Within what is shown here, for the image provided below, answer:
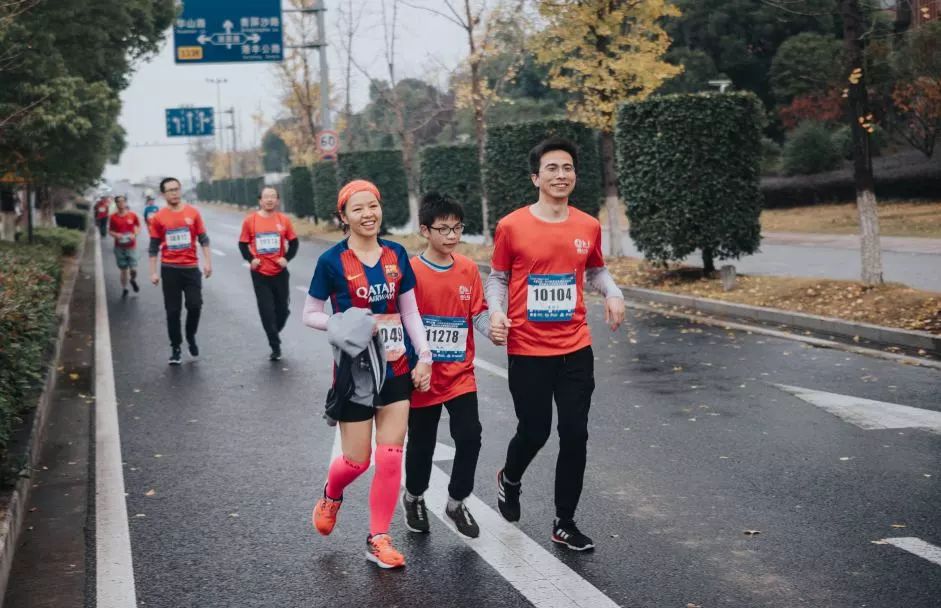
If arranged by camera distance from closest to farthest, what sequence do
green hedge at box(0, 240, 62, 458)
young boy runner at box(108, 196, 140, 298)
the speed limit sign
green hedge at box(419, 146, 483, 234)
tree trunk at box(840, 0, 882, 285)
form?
green hedge at box(0, 240, 62, 458) < tree trunk at box(840, 0, 882, 285) < young boy runner at box(108, 196, 140, 298) < green hedge at box(419, 146, 483, 234) < the speed limit sign

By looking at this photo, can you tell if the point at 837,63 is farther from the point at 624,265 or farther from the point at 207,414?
the point at 207,414

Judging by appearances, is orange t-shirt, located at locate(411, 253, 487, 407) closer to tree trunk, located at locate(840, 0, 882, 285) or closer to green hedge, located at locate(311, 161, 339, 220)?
tree trunk, located at locate(840, 0, 882, 285)

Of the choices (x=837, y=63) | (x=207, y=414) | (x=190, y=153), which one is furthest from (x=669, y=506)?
(x=190, y=153)

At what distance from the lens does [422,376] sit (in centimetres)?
501

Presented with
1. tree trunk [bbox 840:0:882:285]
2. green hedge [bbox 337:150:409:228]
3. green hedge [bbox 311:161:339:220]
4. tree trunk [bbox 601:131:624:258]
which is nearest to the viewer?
tree trunk [bbox 840:0:882:285]

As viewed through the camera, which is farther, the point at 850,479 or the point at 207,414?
the point at 207,414

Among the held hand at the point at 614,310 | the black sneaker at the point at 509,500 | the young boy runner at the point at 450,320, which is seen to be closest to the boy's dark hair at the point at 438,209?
the young boy runner at the point at 450,320

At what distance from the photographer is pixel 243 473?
7012 mm

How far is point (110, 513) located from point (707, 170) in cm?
1185

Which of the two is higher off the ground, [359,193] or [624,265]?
[359,193]

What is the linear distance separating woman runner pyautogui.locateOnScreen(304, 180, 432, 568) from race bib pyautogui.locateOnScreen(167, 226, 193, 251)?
6.99 m

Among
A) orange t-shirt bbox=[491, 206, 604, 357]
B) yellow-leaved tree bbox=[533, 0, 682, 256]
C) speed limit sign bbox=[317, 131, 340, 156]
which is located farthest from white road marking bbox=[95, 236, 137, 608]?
speed limit sign bbox=[317, 131, 340, 156]

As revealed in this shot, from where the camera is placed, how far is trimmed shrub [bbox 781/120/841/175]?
36000mm

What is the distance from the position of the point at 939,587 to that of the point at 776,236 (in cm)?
2325
